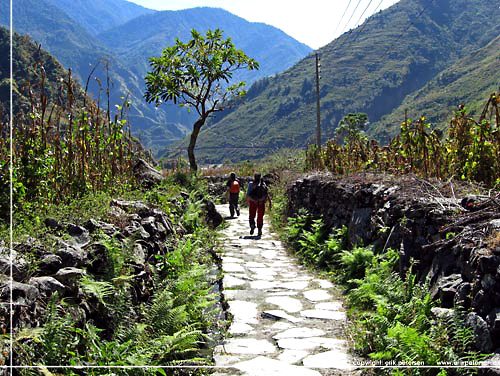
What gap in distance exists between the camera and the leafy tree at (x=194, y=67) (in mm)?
16766

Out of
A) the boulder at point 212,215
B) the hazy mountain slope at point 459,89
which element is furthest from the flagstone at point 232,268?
the hazy mountain slope at point 459,89

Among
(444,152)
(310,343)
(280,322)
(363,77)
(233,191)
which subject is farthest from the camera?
(363,77)

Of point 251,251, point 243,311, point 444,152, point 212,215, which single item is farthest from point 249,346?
point 212,215

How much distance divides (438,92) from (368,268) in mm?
104650

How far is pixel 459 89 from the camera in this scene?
313ft

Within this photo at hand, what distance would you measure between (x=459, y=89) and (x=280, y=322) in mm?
100761

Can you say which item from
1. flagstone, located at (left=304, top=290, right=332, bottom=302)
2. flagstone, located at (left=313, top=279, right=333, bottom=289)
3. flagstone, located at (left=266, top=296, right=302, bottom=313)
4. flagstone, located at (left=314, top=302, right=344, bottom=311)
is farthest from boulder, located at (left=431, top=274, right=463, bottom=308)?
flagstone, located at (left=313, top=279, right=333, bottom=289)

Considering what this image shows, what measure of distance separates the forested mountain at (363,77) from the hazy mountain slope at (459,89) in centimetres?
755

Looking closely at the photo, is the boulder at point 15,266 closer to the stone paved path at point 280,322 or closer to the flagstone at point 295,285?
the stone paved path at point 280,322

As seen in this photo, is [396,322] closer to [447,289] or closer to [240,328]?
[447,289]

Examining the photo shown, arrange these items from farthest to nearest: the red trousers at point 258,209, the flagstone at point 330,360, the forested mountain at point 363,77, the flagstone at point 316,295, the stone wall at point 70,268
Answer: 1. the forested mountain at point 363,77
2. the red trousers at point 258,209
3. the flagstone at point 316,295
4. the flagstone at point 330,360
5. the stone wall at point 70,268

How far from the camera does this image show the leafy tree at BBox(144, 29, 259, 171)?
16.8 m

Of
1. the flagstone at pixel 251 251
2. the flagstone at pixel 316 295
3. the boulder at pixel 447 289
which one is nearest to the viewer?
the boulder at pixel 447 289

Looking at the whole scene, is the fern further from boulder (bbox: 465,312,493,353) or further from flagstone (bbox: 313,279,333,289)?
flagstone (bbox: 313,279,333,289)
